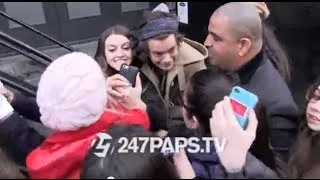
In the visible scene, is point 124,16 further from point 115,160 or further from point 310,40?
point 115,160

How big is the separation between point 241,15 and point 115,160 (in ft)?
3.83

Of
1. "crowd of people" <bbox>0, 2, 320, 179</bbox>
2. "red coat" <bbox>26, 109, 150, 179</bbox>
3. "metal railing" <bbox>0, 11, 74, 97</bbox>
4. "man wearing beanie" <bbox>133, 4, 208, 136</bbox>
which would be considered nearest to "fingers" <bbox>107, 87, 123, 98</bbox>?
"crowd of people" <bbox>0, 2, 320, 179</bbox>

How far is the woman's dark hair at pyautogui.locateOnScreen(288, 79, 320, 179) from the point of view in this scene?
2.14m

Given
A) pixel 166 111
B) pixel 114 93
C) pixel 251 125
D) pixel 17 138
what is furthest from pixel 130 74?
pixel 251 125

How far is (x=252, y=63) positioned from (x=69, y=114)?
0.98m

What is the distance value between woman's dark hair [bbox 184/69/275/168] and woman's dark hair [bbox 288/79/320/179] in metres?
0.21

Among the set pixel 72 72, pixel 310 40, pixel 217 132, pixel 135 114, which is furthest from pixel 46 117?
pixel 310 40

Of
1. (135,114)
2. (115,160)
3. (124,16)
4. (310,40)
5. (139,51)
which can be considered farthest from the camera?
(124,16)

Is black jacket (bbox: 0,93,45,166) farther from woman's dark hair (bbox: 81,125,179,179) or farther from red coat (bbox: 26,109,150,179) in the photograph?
woman's dark hair (bbox: 81,125,179,179)

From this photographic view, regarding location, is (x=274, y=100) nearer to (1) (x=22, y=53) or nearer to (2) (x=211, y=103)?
(2) (x=211, y=103)

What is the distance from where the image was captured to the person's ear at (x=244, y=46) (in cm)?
244

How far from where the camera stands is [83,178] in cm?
156

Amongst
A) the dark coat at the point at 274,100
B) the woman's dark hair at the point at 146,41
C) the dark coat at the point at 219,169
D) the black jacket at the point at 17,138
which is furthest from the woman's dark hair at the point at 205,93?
the woman's dark hair at the point at 146,41

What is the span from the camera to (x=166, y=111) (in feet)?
8.52
